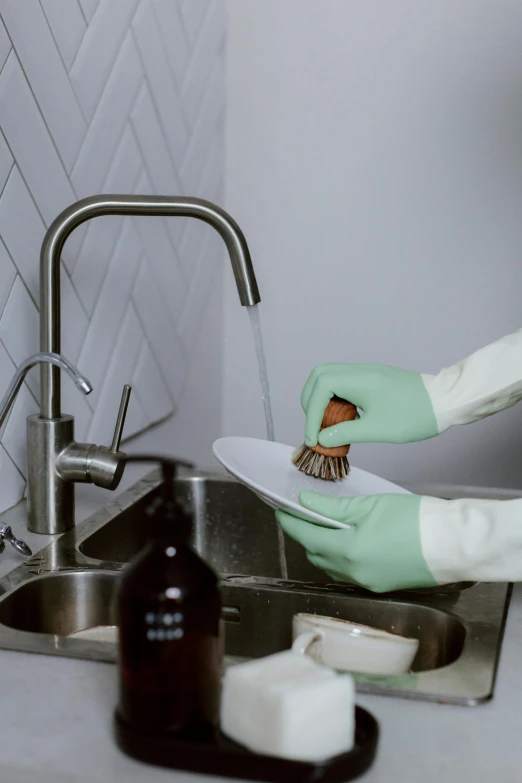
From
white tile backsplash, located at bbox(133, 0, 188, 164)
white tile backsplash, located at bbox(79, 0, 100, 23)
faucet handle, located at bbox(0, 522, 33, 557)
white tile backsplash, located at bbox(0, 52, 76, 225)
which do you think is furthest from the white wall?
faucet handle, located at bbox(0, 522, 33, 557)

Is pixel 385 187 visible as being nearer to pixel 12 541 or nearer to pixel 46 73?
pixel 46 73

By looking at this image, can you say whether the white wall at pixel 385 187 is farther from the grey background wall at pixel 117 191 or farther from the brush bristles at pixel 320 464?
the brush bristles at pixel 320 464

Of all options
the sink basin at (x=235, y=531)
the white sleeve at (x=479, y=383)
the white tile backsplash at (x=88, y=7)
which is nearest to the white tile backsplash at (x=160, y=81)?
the white tile backsplash at (x=88, y=7)

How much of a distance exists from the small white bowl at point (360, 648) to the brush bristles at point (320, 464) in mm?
299

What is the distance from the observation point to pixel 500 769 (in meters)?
0.61

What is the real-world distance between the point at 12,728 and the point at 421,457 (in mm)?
1439

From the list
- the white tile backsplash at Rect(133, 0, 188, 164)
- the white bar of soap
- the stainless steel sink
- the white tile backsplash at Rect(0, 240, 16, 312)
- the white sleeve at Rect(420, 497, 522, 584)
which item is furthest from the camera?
the white tile backsplash at Rect(133, 0, 188, 164)

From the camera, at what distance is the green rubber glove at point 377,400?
1075mm

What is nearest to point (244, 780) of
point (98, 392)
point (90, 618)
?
point (90, 618)

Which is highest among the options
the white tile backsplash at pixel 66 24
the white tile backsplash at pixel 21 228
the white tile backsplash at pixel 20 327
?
the white tile backsplash at pixel 66 24

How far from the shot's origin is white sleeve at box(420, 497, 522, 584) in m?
0.89

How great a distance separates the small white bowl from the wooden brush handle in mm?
291

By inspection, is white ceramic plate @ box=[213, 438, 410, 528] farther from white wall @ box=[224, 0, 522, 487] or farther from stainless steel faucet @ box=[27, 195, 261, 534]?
white wall @ box=[224, 0, 522, 487]

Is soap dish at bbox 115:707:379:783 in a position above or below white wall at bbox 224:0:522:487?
below
